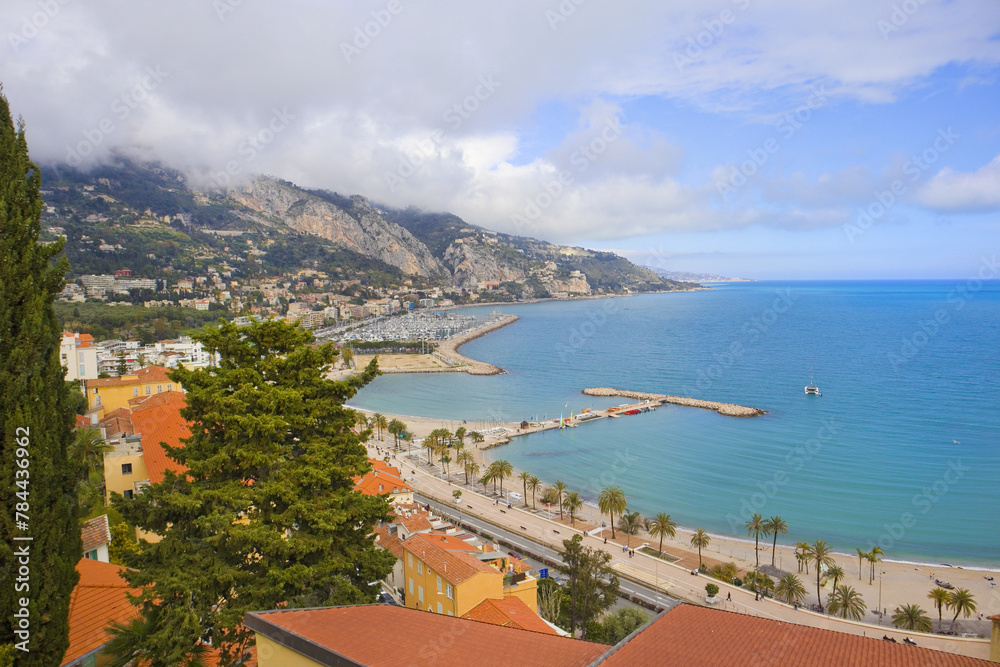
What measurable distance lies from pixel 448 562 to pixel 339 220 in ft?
485

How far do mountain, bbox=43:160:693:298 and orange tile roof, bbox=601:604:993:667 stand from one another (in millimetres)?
82098

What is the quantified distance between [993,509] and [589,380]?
32.5 metres

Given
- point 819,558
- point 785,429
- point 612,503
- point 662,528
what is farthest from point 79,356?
point 785,429

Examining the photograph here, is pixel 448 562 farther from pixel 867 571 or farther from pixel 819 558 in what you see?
pixel 867 571

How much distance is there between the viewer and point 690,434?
34531 millimetres

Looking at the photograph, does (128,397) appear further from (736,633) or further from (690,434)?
(690,434)

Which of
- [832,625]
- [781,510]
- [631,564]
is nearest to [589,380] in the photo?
[781,510]

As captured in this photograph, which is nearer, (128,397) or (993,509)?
(993,509)

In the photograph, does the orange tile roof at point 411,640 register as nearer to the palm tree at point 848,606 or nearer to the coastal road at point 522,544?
the coastal road at point 522,544

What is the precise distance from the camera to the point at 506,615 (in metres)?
9.85

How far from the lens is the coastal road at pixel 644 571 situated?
13.1 m

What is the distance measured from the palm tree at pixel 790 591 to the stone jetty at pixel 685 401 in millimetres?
24354

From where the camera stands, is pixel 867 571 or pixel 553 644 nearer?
pixel 553 644

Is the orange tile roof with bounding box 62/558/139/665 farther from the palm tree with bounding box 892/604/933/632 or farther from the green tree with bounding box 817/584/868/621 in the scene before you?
the palm tree with bounding box 892/604/933/632
